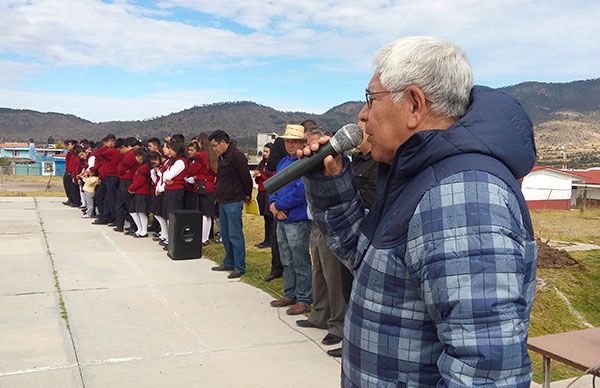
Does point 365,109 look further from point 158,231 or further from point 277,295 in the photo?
point 158,231

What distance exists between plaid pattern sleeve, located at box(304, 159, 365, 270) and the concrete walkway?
255 centimetres

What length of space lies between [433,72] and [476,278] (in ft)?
1.76

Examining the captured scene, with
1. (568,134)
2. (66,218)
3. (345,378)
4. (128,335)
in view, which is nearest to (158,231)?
(66,218)

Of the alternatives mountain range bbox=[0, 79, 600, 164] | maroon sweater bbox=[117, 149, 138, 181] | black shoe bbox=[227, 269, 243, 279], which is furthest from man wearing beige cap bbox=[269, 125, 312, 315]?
mountain range bbox=[0, 79, 600, 164]

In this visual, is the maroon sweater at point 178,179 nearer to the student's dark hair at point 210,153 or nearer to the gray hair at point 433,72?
the student's dark hair at point 210,153

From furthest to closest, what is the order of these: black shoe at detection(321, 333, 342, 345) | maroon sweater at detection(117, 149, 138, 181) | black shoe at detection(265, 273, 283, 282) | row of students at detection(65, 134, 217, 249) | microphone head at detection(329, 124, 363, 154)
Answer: maroon sweater at detection(117, 149, 138, 181) < row of students at detection(65, 134, 217, 249) < black shoe at detection(265, 273, 283, 282) < black shoe at detection(321, 333, 342, 345) < microphone head at detection(329, 124, 363, 154)

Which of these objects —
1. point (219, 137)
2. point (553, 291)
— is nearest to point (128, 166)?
point (219, 137)

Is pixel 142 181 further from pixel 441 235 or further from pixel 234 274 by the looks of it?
pixel 441 235

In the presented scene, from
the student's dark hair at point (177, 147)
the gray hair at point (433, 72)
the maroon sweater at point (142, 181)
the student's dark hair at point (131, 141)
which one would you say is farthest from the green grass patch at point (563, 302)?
the student's dark hair at point (131, 141)

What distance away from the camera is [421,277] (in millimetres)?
1324

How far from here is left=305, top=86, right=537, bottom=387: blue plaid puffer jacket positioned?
1229 millimetres

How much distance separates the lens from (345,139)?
67.2 inches

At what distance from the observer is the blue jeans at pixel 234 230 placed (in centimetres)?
733

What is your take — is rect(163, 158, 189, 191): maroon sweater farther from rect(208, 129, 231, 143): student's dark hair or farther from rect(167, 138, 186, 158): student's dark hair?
rect(208, 129, 231, 143): student's dark hair
